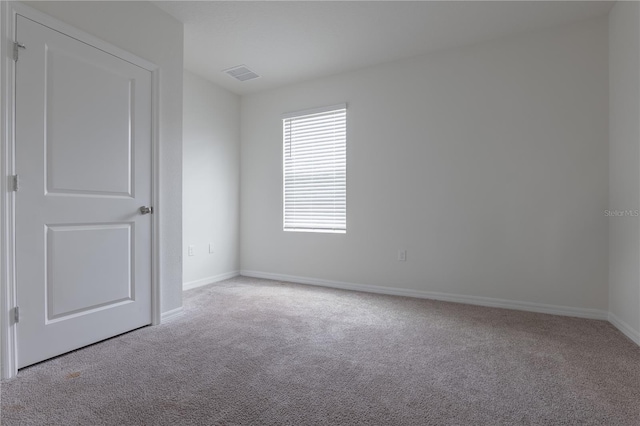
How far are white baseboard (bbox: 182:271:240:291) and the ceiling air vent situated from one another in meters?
2.50

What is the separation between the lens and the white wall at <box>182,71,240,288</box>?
3842mm

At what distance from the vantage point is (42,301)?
1.97 m

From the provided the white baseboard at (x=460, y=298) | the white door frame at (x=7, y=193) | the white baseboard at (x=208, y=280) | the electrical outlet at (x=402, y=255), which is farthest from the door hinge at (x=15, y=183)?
the electrical outlet at (x=402, y=255)

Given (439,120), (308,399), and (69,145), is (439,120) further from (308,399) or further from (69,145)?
(69,145)

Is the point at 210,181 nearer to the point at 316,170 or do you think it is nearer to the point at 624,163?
the point at 316,170

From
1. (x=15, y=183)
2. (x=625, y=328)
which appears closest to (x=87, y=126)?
(x=15, y=183)

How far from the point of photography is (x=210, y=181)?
4145 mm

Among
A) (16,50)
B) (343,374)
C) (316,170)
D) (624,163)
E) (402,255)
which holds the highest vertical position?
(16,50)

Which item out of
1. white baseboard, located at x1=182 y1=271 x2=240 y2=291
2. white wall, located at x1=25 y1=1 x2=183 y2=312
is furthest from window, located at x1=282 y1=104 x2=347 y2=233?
white wall, located at x1=25 y1=1 x2=183 y2=312

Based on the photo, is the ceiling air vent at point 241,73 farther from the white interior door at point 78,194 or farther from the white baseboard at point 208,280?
the white baseboard at point 208,280

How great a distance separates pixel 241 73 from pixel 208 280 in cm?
255

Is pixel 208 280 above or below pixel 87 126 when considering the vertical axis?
below

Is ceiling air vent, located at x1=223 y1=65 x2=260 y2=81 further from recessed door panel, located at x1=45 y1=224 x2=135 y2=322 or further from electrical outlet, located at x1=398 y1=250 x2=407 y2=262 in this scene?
electrical outlet, located at x1=398 y1=250 x2=407 y2=262

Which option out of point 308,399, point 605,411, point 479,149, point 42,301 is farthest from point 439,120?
point 42,301
